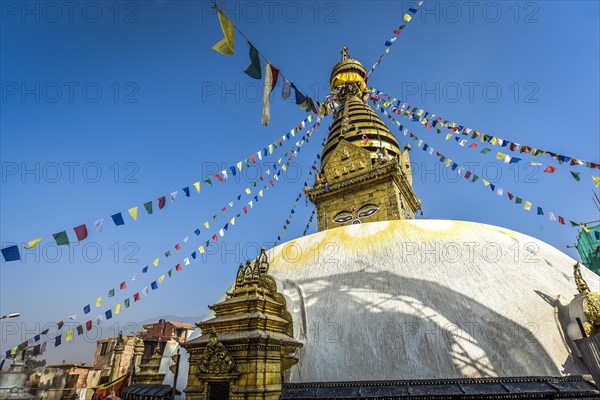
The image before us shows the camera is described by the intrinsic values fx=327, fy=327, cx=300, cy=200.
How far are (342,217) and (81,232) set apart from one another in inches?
445

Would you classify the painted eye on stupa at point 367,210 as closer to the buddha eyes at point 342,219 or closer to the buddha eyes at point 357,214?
the buddha eyes at point 357,214

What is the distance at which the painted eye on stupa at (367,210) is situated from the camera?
49.5 feet

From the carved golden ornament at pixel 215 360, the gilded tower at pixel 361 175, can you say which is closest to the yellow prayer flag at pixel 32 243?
the carved golden ornament at pixel 215 360

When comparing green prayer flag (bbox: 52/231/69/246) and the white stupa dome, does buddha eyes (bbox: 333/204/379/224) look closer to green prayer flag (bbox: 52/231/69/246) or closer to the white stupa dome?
the white stupa dome

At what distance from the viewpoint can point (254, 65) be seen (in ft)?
17.8

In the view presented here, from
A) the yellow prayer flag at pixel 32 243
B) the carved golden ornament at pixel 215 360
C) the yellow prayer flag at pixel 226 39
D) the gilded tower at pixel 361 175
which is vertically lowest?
the carved golden ornament at pixel 215 360

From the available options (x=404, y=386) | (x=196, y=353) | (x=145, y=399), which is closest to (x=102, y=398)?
(x=145, y=399)

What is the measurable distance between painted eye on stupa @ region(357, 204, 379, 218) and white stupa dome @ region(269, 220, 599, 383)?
6.46 meters

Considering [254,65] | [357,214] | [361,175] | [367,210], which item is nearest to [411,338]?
[254,65]

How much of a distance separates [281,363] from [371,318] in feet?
6.10

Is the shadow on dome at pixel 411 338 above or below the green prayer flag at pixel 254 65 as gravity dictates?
below

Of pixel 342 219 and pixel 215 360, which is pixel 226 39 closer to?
pixel 215 360

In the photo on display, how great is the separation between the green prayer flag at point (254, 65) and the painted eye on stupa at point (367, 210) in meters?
10.7

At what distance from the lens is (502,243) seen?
7855 mm
